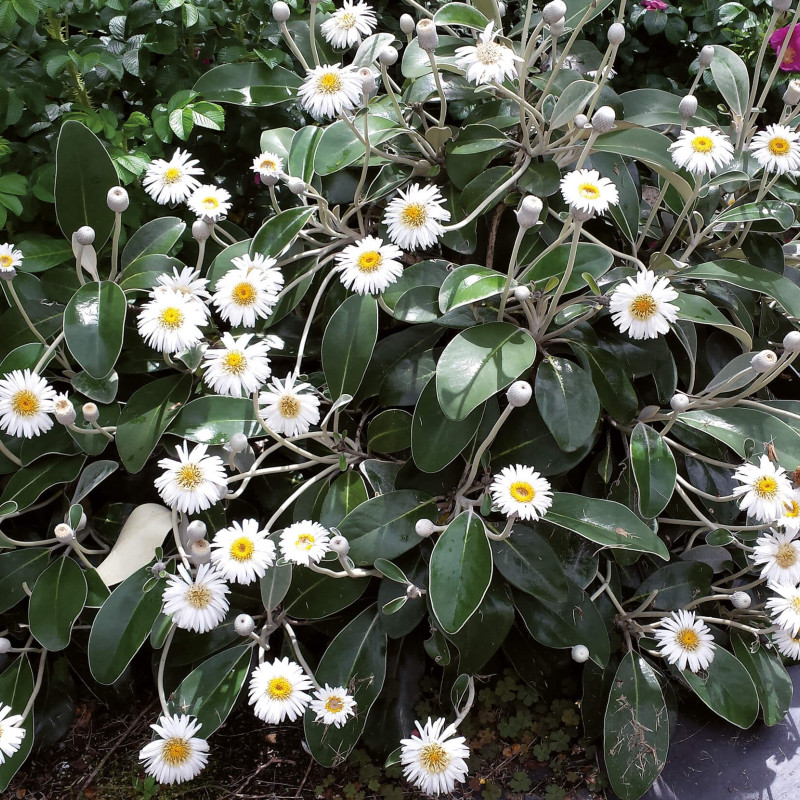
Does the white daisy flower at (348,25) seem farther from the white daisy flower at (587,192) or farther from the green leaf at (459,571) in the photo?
the green leaf at (459,571)

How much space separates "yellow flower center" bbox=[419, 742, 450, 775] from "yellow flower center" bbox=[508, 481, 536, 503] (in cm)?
41

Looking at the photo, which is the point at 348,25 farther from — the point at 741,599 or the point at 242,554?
the point at 741,599

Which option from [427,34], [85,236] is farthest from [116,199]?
[427,34]

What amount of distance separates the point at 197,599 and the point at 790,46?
2.04 meters

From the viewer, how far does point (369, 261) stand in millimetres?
1471

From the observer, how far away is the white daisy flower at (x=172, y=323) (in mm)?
1444

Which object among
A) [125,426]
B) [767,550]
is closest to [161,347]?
[125,426]

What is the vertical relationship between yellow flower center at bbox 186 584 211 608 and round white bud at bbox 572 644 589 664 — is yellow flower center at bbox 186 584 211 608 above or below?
above

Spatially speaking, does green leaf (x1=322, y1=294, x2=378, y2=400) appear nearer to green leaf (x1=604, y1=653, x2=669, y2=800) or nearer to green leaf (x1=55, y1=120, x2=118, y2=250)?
green leaf (x1=55, y1=120, x2=118, y2=250)

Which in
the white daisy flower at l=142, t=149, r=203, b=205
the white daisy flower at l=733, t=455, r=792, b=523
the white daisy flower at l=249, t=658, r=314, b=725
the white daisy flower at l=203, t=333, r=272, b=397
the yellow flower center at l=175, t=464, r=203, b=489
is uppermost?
the white daisy flower at l=142, t=149, r=203, b=205

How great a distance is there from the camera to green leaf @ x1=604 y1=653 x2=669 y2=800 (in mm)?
1462

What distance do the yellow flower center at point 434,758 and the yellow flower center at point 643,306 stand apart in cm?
79

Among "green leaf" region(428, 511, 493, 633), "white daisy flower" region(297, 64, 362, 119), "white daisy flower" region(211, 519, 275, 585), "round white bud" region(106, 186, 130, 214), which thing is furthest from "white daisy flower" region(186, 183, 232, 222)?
"green leaf" region(428, 511, 493, 633)

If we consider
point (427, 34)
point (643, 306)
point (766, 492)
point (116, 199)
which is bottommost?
point (766, 492)
